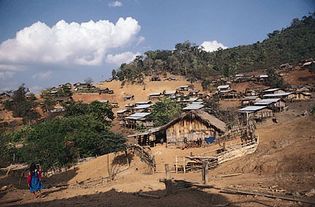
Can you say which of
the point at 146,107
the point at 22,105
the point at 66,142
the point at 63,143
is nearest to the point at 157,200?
the point at 63,143

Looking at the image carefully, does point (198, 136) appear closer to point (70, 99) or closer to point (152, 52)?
point (70, 99)

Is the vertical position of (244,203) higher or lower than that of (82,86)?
lower

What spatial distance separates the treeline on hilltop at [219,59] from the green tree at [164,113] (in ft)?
98.4

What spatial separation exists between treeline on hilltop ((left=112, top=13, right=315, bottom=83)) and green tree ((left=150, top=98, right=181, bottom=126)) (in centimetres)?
3000

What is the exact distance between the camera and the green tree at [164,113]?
35.9 meters

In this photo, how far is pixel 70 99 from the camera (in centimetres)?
6150

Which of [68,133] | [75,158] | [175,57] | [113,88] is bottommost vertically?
[75,158]

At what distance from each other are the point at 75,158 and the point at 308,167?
56.2 ft

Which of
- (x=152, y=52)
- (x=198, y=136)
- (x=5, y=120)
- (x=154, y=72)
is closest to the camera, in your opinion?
(x=198, y=136)

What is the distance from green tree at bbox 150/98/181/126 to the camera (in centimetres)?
3590

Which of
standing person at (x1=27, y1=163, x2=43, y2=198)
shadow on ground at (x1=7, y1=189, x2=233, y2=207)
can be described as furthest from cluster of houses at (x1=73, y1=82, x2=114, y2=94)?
shadow on ground at (x1=7, y1=189, x2=233, y2=207)

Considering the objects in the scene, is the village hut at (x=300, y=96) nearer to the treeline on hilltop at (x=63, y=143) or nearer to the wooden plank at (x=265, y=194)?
the treeline on hilltop at (x=63, y=143)

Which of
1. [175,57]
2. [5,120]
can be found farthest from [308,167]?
[175,57]

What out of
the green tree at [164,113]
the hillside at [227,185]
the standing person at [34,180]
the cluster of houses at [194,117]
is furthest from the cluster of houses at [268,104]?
the standing person at [34,180]
